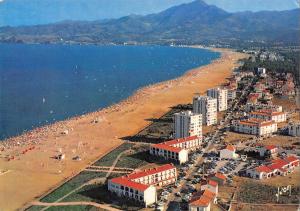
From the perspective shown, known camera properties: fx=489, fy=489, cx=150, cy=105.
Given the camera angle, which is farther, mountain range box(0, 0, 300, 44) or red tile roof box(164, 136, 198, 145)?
mountain range box(0, 0, 300, 44)

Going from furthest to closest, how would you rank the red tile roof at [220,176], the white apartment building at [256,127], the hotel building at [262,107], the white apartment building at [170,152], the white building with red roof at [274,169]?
the hotel building at [262,107] → the white apartment building at [256,127] → the white apartment building at [170,152] → the white building with red roof at [274,169] → the red tile roof at [220,176]

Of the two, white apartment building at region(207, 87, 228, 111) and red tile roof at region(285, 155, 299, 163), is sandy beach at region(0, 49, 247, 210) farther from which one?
red tile roof at region(285, 155, 299, 163)

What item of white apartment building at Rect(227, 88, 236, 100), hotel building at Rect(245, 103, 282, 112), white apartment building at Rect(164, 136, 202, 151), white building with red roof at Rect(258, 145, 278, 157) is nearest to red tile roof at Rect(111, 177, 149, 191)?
white apartment building at Rect(164, 136, 202, 151)

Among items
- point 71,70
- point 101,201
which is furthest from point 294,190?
point 71,70

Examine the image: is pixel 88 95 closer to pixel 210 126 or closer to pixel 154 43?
pixel 210 126

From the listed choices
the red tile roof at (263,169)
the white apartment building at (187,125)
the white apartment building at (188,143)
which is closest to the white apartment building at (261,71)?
the white apartment building at (187,125)

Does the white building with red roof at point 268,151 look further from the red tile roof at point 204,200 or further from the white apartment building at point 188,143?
the red tile roof at point 204,200
